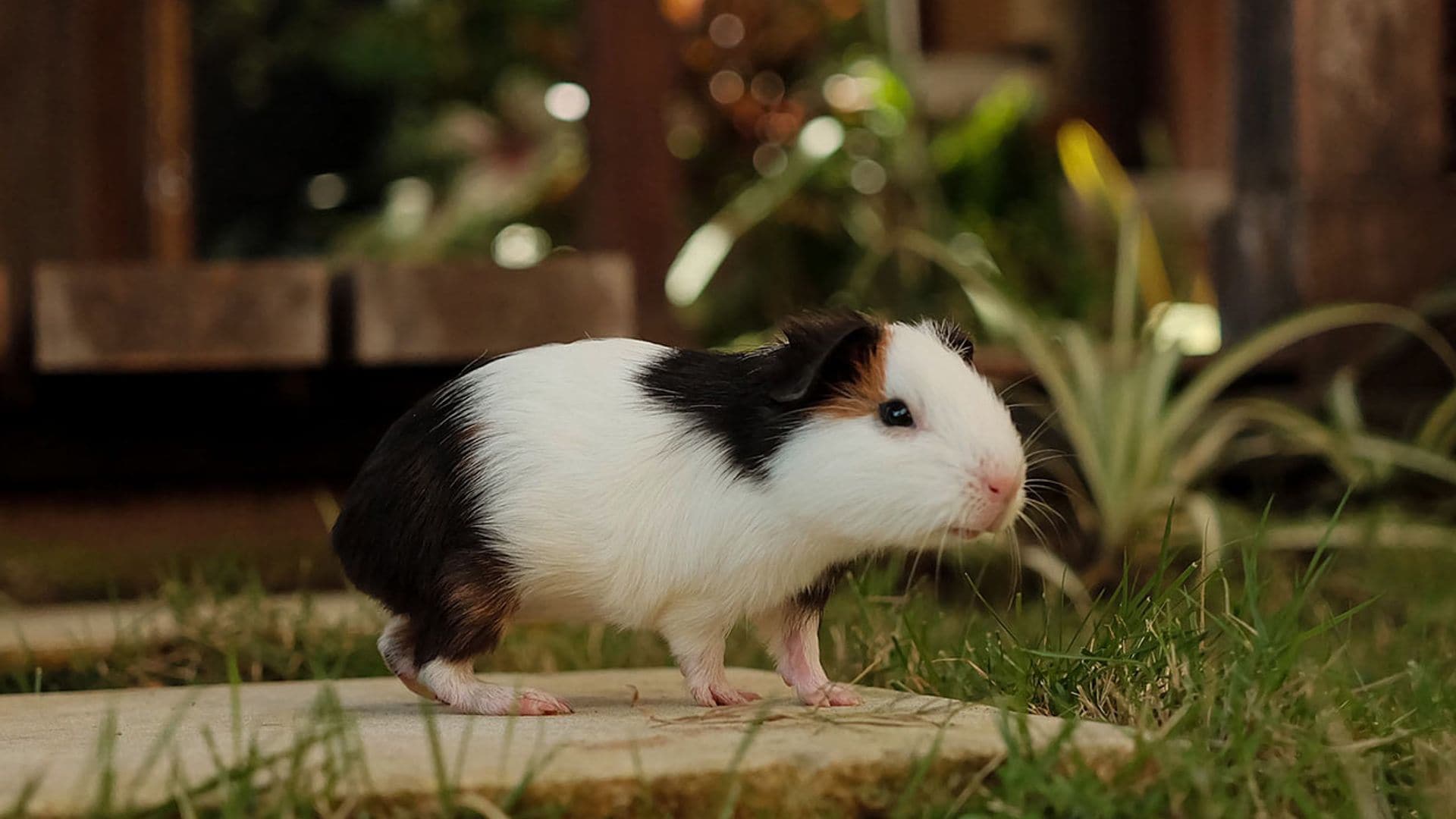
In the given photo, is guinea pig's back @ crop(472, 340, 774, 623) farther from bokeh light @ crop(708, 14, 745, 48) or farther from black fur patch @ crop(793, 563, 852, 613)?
bokeh light @ crop(708, 14, 745, 48)

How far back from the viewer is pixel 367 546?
2.11 meters

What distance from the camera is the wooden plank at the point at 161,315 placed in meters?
3.36

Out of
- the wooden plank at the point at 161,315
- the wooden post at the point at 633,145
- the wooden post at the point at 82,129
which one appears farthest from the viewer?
the wooden post at the point at 82,129

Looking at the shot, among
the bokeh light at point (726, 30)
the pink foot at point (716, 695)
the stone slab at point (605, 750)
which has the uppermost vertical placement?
the bokeh light at point (726, 30)

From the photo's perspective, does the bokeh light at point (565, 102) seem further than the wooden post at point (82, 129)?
Yes

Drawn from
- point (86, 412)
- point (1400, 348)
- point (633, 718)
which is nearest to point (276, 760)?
point (633, 718)

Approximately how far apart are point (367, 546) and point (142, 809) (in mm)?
719

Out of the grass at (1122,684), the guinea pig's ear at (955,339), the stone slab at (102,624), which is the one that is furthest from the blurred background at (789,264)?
the guinea pig's ear at (955,339)

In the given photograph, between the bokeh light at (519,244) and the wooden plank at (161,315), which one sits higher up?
the wooden plank at (161,315)

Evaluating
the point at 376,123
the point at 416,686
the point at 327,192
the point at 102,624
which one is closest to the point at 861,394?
the point at 416,686

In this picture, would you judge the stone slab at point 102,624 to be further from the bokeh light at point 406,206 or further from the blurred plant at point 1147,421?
the bokeh light at point 406,206

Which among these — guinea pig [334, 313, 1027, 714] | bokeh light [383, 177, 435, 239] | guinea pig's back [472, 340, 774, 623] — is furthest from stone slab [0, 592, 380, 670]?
bokeh light [383, 177, 435, 239]

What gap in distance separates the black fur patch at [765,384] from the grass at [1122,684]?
386 millimetres

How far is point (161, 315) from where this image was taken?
3.37 metres
